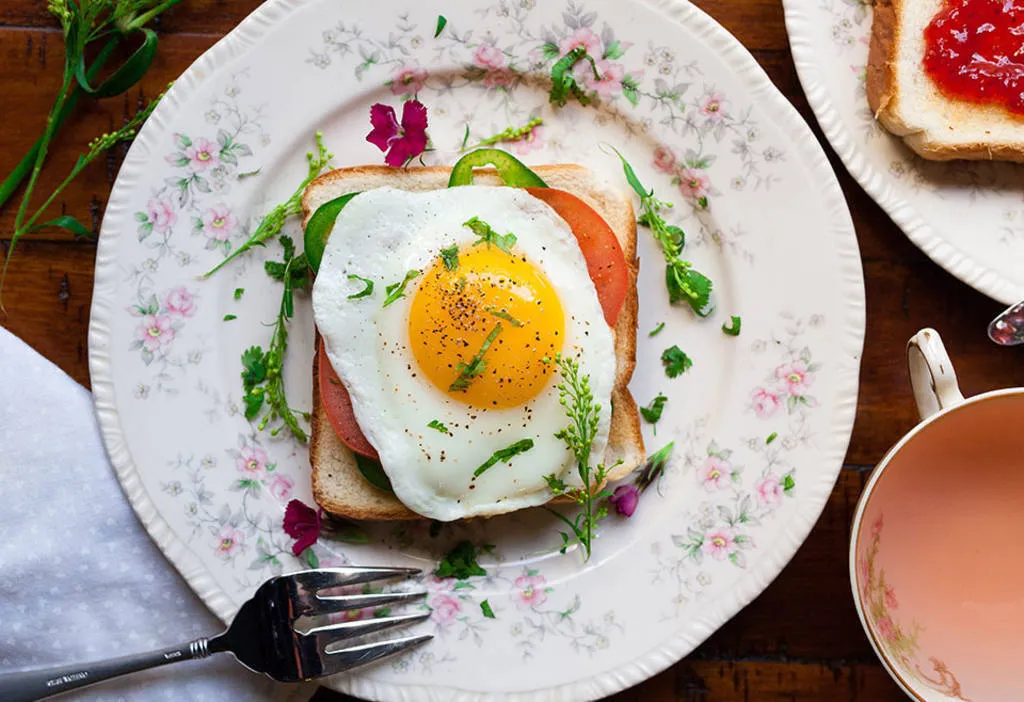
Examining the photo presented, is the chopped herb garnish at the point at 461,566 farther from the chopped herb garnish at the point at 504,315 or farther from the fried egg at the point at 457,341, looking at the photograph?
the chopped herb garnish at the point at 504,315

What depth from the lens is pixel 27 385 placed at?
11.0ft

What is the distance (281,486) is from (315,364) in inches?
20.0

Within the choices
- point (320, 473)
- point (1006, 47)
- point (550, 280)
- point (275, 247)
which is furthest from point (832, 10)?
point (320, 473)

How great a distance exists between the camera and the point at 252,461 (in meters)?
3.38

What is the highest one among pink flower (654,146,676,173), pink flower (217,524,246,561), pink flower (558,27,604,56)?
pink flower (558,27,604,56)

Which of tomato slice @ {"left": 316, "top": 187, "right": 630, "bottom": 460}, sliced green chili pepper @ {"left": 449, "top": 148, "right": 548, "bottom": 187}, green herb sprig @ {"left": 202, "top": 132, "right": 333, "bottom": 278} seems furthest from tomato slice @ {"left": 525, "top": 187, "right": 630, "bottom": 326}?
green herb sprig @ {"left": 202, "top": 132, "right": 333, "bottom": 278}

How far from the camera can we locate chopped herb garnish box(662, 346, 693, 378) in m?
3.40

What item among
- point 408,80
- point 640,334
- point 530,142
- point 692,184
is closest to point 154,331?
point 408,80

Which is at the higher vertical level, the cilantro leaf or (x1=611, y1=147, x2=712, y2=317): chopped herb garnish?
(x1=611, y1=147, x2=712, y2=317): chopped herb garnish

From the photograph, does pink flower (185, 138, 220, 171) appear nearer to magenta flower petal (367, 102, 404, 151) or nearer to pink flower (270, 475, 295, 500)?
magenta flower petal (367, 102, 404, 151)

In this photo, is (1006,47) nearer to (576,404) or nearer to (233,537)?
(576,404)

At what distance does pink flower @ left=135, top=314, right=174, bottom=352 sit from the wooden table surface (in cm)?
31

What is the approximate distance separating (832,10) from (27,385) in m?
3.39

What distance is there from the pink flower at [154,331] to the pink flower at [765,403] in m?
2.23
